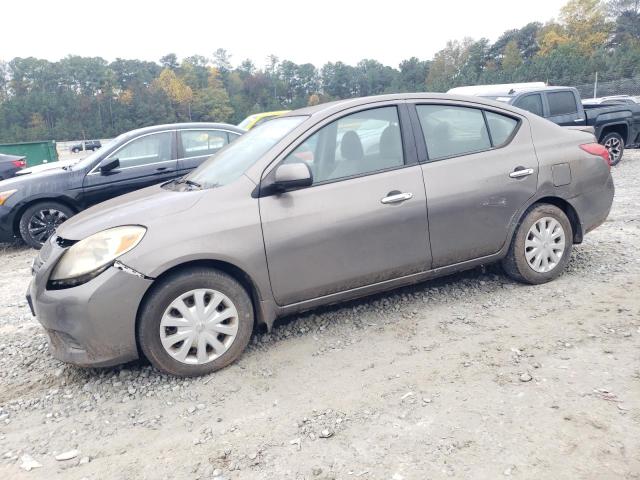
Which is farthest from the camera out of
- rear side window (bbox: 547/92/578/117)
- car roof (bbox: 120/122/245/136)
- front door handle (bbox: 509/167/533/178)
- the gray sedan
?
rear side window (bbox: 547/92/578/117)

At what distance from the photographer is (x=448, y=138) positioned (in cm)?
404

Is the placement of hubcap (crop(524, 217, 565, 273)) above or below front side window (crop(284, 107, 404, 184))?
below

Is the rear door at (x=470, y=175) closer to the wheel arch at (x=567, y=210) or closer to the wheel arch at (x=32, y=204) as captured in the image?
the wheel arch at (x=567, y=210)

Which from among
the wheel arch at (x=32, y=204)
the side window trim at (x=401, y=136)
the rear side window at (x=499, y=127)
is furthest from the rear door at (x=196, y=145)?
the rear side window at (x=499, y=127)

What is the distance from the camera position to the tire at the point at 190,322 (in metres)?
3.12

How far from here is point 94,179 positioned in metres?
7.17

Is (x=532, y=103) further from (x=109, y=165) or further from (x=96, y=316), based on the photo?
(x=96, y=316)

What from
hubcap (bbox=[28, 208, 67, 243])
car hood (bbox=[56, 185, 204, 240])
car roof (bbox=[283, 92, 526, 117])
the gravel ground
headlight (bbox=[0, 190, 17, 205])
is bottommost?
the gravel ground

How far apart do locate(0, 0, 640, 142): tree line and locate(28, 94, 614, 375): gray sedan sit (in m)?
61.2

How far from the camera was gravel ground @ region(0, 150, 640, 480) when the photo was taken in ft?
7.90

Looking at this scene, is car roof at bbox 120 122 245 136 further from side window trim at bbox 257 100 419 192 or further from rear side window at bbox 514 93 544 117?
rear side window at bbox 514 93 544 117

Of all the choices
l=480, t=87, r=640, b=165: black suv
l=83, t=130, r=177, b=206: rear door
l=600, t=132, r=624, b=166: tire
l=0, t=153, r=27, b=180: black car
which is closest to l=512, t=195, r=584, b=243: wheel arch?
l=83, t=130, r=177, b=206: rear door

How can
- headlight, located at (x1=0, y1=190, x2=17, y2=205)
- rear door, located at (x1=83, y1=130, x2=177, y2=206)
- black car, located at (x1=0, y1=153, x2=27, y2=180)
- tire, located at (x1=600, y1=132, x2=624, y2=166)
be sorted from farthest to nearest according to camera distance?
black car, located at (x1=0, y1=153, x2=27, y2=180) → tire, located at (x1=600, y1=132, x2=624, y2=166) → rear door, located at (x1=83, y1=130, x2=177, y2=206) → headlight, located at (x1=0, y1=190, x2=17, y2=205)

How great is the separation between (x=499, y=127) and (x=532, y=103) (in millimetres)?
6839
